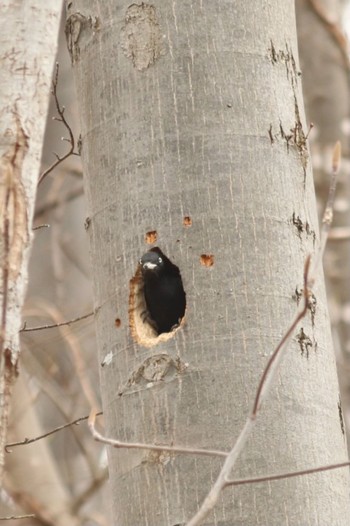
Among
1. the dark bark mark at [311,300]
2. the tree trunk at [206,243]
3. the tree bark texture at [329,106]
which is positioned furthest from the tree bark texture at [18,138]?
the tree bark texture at [329,106]

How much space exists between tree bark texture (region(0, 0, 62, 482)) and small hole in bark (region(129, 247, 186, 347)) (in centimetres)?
65

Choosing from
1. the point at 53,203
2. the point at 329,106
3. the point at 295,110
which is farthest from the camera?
the point at 53,203

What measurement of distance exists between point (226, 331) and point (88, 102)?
1.99 feet

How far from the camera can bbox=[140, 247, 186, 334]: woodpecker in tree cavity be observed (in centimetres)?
236

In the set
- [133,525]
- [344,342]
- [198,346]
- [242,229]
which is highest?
[344,342]

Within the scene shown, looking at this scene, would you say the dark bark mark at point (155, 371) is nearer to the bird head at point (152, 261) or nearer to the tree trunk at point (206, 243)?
the tree trunk at point (206, 243)

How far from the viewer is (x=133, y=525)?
7.47 ft

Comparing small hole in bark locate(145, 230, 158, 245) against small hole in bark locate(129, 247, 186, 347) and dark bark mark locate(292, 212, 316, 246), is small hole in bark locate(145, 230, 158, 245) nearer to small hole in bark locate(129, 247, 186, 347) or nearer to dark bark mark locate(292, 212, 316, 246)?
small hole in bark locate(129, 247, 186, 347)

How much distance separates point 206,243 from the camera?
7.72ft

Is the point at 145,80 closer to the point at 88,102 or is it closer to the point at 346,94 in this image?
the point at 88,102

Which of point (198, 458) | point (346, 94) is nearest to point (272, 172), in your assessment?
point (198, 458)

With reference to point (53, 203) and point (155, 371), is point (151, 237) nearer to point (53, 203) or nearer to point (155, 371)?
point (155, 371)

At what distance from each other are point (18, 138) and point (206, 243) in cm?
72

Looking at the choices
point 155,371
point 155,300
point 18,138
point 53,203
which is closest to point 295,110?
point 155,300
